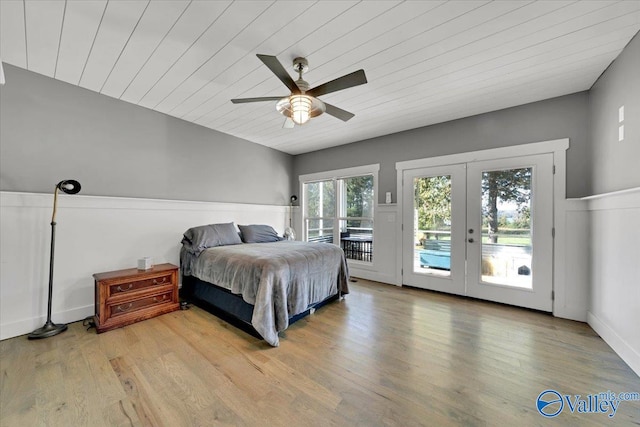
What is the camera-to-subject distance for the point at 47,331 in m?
2.28

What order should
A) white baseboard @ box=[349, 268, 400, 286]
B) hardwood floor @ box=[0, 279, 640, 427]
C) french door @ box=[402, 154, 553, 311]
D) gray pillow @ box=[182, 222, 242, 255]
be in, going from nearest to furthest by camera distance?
1. hardwood floor @ box=[0, 279, 640, 427]
2. french door @ box=[402, 154, 553, 311]
3. gray pillow @ box=[182, 222, 242, 255]
4. white baseboard @ box=[349, 268, 400, 286]

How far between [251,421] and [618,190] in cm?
337

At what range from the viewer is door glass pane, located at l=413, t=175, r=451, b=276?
3.58 metres

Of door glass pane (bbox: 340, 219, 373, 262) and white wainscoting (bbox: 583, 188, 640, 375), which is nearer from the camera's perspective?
white wainscoting (bbox: 583, 188, 640, 375)

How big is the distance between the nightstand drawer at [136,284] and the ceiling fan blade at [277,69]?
8.34ft

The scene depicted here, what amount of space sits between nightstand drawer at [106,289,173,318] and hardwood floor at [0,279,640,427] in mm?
210

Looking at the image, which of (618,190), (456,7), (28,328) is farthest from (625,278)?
(28,328)

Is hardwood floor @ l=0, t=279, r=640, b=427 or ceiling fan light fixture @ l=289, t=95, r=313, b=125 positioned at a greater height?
ceiling fan light fixture @ l=289, t=95, r=313, b=125

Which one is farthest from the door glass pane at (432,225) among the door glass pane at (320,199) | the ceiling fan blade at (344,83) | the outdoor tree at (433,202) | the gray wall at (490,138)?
the ceiling fan blade at (344,83)

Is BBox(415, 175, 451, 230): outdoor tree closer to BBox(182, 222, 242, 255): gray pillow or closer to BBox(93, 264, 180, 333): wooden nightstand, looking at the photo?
BBox(182, 222, 242, 255): gray pillow

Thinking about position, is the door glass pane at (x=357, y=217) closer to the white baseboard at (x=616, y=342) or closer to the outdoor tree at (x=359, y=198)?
the outdoor tree at (x=359, y=198)

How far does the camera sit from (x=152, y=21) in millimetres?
1739

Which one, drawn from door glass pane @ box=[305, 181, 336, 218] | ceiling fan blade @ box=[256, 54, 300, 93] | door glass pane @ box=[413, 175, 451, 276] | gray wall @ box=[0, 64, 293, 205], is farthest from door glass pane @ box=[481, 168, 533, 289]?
gray wall @ box=[0, 64, 293, 205]

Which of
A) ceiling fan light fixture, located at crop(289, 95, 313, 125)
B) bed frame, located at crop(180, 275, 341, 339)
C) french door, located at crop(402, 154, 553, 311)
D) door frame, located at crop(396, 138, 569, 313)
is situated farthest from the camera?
french door, located at crop(402, 154, 553, 311)
